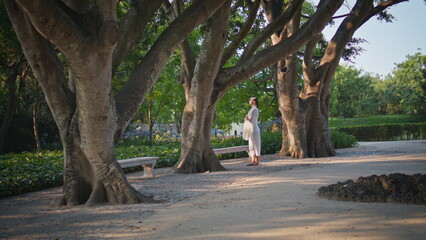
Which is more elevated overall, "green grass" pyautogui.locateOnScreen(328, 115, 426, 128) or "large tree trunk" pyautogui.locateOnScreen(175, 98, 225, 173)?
"green grass" pyautogui.locateOnScreen(328, 115, 426, 128)

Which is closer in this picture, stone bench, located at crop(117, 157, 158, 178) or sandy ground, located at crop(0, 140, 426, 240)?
sandy ground, located at crop(0, 140, 426, 240)

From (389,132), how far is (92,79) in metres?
28.4

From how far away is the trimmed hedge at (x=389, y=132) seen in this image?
2939cm

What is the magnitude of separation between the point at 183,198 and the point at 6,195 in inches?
156

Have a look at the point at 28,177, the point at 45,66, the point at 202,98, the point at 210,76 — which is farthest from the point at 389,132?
the point at 45,66

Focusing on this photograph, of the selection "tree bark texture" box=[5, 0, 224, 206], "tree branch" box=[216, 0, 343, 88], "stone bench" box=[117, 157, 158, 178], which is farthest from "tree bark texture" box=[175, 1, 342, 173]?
"tree bark texture" box=[5, 0, 224, 206]

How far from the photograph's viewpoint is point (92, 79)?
19.7ft

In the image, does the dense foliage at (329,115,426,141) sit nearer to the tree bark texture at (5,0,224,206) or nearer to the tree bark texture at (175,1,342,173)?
the tree bark texture at (175,1,342,173)

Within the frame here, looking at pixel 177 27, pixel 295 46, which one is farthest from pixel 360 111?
pixel 177 27

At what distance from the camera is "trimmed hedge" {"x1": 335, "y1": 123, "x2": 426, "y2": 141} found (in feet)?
96.4

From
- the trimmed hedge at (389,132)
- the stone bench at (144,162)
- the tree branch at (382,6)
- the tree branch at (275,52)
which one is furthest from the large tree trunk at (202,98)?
the trimmed hedge at (389,132)

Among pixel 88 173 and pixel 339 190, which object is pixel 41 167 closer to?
pixel 88 173

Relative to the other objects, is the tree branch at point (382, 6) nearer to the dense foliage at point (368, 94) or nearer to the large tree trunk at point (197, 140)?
the large tree trunk at point (197, 140)

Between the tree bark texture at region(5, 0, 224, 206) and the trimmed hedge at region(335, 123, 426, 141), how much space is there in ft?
80.6
